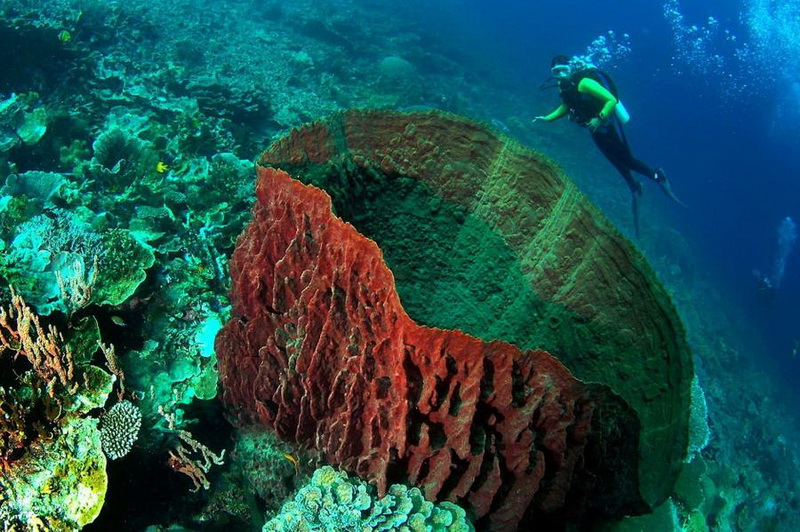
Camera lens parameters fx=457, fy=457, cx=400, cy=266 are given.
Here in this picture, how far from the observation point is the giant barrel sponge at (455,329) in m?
2.32

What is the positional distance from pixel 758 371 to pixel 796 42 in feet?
153

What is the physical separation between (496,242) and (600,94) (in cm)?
646

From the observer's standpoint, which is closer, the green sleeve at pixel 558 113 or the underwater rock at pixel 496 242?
the underwater rock at pixel 496 242

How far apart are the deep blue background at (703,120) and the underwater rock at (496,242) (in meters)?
22.9

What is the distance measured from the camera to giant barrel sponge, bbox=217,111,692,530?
2.32 meters

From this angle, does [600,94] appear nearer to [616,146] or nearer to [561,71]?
[561,71]

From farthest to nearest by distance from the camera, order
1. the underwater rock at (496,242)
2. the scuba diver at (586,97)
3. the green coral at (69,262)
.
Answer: the scuba diver at (586,97) → the green coral at (69,262) → the underwater rock at (496,242)

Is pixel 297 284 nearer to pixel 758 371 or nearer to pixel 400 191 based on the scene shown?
pixel 400 191

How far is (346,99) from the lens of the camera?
13.6 metres

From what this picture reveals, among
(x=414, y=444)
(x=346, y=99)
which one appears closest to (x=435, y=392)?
(x=414, y=444)

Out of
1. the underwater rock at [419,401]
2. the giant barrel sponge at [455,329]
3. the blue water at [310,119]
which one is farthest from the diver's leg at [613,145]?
the underwater rock at [419,401]

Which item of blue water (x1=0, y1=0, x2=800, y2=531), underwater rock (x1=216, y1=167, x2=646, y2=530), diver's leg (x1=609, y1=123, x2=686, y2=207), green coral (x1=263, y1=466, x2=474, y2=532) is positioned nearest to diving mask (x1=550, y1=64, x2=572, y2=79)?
diver's leg (x1=609, y1=123, x2=686, y2=207)

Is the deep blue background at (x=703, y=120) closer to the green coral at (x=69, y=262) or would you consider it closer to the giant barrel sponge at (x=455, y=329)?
the giant barrel sponge at (x=455, y=329)

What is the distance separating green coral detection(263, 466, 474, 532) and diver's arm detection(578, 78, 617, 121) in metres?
8.32
